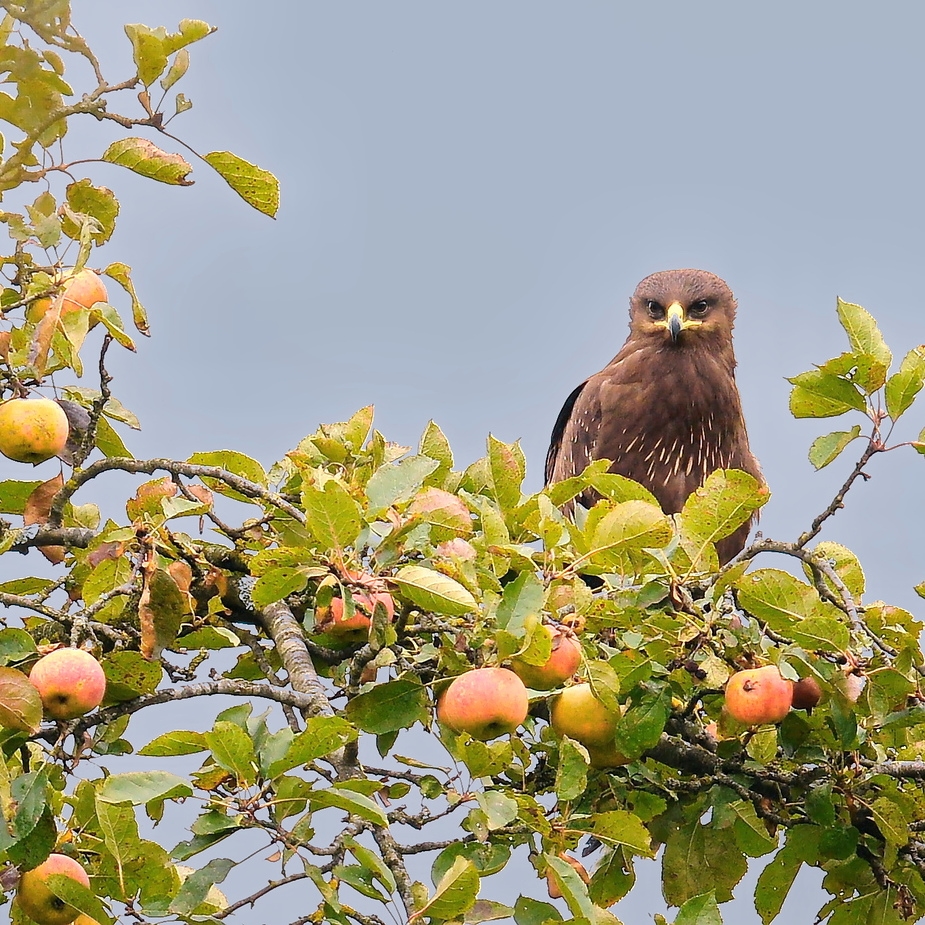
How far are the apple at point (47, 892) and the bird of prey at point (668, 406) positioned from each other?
3.11 metres

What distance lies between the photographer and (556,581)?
181cm

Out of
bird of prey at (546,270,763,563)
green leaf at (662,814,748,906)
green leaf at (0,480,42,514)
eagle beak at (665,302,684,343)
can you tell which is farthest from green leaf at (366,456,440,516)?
eagle beak at (665,302,684,343)

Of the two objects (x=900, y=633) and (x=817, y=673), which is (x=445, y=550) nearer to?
(x=817, y=673)

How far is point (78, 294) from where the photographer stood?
203 centimetres

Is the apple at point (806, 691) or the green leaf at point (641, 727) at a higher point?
the apple at point (806, 691)

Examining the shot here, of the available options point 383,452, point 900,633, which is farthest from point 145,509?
point 900,633

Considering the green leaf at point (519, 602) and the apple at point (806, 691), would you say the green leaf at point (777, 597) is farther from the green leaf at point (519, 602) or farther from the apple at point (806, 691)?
the green leaf at point (519, 602)

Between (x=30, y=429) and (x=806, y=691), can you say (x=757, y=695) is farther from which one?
(x=30, y=429)

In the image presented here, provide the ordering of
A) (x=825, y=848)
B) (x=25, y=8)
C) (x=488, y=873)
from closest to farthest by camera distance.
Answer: (x=488, y=873) → (x=25, y=8) → (x=825, y=848)

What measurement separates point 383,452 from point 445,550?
344mm

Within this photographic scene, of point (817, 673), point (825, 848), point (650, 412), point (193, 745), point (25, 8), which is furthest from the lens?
point (650, 412)

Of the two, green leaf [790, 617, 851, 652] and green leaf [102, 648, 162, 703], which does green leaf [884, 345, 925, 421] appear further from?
green leaf [102, 648, 162, 703]

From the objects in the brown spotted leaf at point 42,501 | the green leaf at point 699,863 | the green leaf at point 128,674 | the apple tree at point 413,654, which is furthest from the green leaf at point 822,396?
the brown spotted leaf at point 42,501

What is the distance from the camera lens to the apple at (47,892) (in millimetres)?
1726
